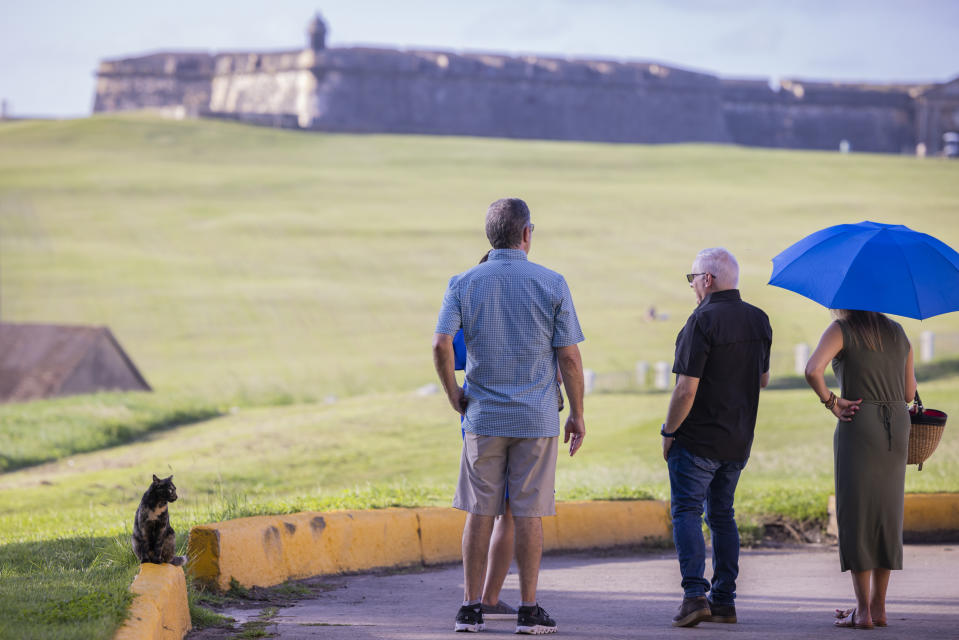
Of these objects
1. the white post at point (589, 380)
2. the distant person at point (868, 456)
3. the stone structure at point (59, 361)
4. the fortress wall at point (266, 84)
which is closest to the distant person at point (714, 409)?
the distant person at point (868, 456)

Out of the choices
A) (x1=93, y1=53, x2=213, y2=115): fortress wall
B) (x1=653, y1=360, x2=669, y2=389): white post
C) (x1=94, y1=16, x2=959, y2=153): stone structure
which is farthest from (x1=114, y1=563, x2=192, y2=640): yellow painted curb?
(x1=93, y1=53, x2=213, y2=115): fortress wall

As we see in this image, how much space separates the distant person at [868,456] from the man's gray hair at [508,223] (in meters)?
1.46

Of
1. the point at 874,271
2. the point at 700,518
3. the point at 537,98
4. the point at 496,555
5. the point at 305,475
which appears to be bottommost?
the point at 305,475

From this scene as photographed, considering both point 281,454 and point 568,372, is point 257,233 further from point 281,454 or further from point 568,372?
point 568,372

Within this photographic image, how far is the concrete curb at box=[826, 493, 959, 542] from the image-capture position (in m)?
8.13

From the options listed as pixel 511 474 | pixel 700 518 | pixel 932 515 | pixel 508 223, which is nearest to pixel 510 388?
pixel 511 474

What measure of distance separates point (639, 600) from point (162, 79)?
85904mm

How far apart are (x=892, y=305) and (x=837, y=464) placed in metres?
0.77

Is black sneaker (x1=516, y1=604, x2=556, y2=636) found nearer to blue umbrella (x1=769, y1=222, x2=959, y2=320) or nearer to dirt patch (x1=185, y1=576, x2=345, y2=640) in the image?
dirt patch (x1=185, y1=576, x2=345, y2=640)

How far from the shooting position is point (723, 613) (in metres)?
5.30

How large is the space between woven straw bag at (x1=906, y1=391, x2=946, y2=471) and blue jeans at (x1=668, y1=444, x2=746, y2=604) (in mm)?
813

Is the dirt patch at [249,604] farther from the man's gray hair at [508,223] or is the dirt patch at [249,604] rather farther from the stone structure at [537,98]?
the stone structure at [537,98]

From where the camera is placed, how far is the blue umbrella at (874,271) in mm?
5316

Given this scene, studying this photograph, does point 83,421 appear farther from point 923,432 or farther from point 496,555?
point 923,432
